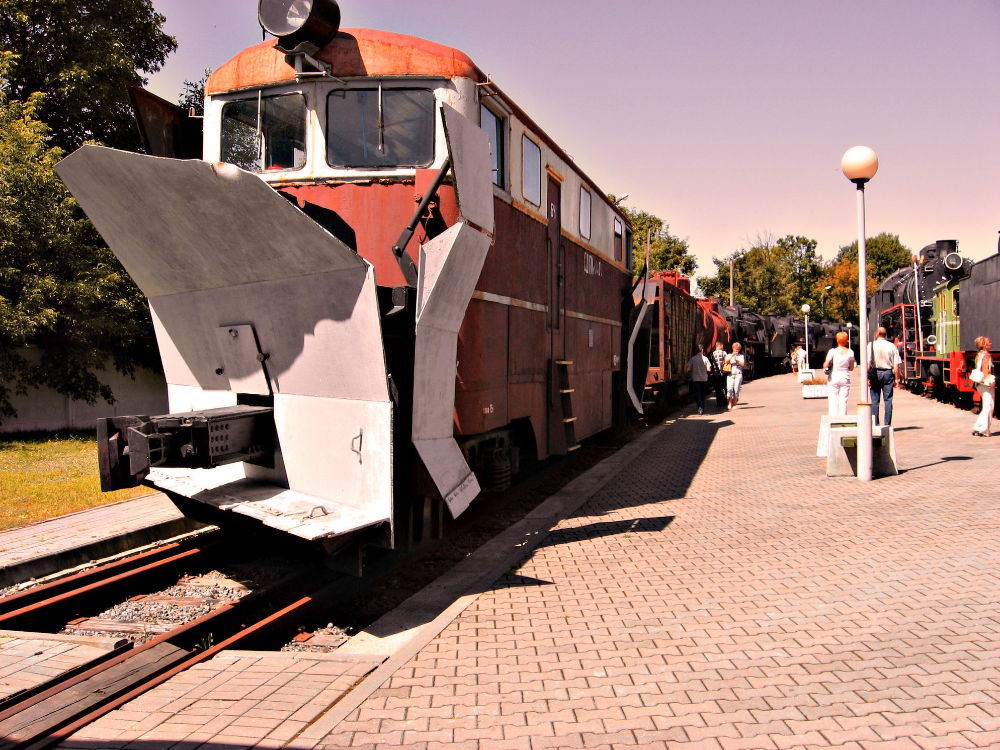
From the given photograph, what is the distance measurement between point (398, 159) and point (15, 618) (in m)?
4.24

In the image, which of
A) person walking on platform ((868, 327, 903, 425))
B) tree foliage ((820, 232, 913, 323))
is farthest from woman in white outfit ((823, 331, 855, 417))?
tree foliage ((820, 232, 913, 323))

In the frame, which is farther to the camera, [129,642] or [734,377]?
[734,377]

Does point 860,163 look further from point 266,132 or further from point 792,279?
point 792,279

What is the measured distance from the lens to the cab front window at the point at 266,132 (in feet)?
20.0

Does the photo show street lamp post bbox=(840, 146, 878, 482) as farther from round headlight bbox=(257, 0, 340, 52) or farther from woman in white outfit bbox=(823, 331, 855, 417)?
round headlight bbox=(257, 0, 340, 52)

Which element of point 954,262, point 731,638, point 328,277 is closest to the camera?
point 731,638

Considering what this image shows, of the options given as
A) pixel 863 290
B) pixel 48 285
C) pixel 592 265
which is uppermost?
pixel 48 285

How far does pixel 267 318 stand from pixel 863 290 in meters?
7.27

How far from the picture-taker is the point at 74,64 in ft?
56.4

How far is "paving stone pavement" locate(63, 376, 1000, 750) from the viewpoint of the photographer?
3393mm

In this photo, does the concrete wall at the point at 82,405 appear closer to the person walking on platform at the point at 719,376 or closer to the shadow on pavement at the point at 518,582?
the shadow on pavement at the point at 518,582

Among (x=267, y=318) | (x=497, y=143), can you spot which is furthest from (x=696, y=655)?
(x=497, y=143)

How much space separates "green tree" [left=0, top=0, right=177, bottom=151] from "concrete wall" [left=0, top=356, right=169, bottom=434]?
573 centimetres

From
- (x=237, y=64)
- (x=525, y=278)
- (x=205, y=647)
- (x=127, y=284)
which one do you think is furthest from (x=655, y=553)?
(x=127, y=284)
